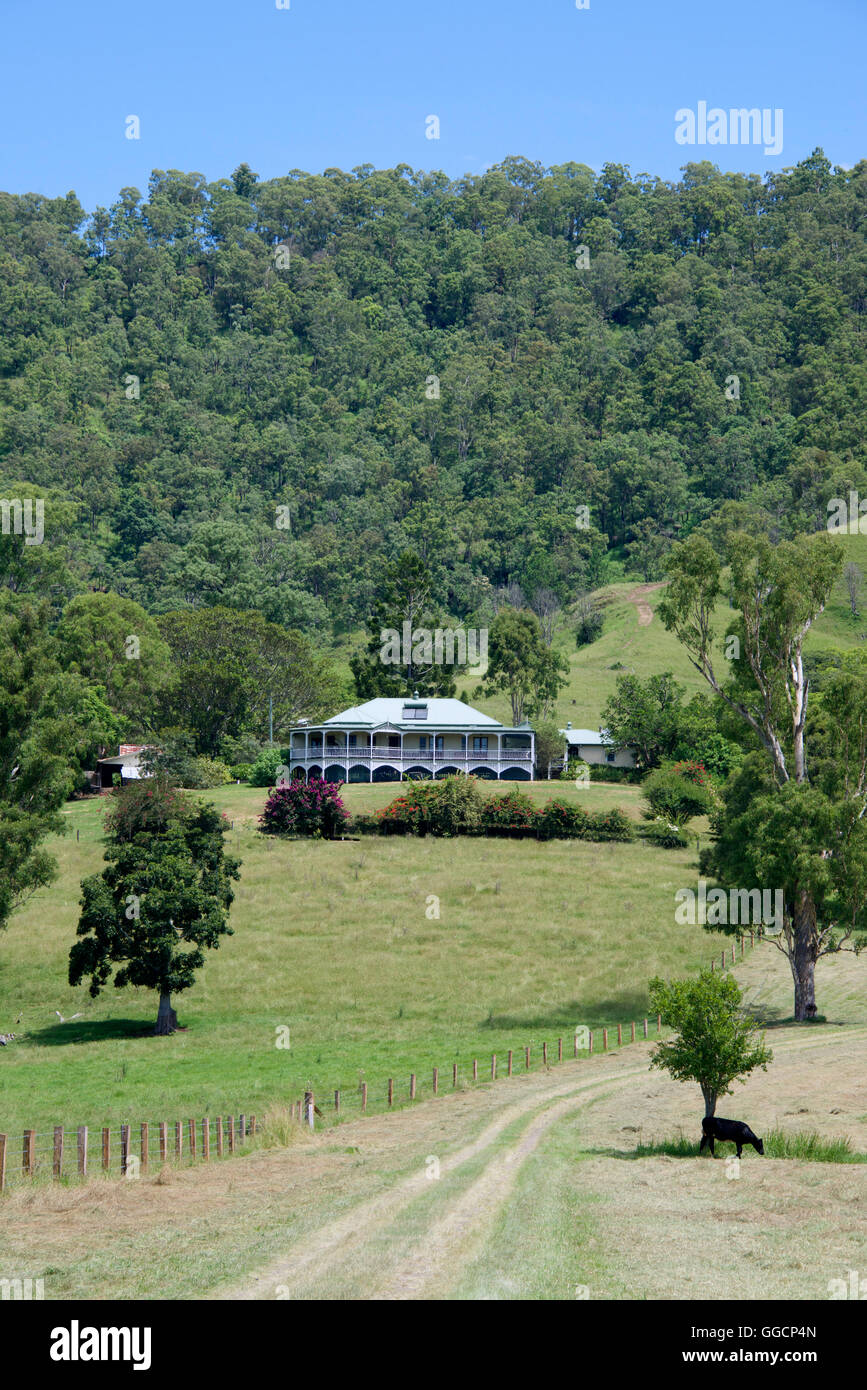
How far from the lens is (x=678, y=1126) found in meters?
27.2

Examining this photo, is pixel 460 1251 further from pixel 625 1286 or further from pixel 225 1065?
pixel 225 1065

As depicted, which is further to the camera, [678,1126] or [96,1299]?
[678,1126]

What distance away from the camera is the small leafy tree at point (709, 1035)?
2514cm

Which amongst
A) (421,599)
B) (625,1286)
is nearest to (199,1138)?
(625,1286)

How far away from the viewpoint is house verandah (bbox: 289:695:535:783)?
83.7 metres

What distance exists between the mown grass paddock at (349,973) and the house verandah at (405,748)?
13.1 m

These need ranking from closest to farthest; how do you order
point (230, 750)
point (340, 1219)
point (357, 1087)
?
point (340, 1219) → point (357, 1087) → point (230, 750)

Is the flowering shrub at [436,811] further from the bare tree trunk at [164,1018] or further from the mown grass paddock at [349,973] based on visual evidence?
the bare tree trunk at [164,1018]

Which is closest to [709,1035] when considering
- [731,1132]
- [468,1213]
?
[731,1132]

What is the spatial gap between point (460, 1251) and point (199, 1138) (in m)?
11.7

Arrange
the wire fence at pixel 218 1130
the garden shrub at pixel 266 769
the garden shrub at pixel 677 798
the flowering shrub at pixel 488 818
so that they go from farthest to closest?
the garden shrub at pixel 266 769 → the garden shrub at pixel 677 798 → the flowering shrub at pixel 488 818 → the wire fence at pixel 218 1130

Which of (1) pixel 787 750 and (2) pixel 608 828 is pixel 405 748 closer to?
(2) pixel 608 828
